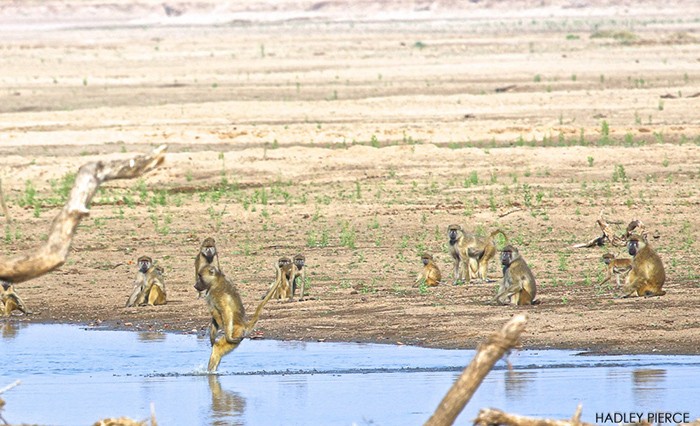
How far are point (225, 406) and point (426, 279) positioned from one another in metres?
4.62

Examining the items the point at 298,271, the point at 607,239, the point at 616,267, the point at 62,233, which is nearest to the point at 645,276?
the point at 616,267

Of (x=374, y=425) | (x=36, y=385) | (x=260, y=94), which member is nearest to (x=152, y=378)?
(x=36, y=385)

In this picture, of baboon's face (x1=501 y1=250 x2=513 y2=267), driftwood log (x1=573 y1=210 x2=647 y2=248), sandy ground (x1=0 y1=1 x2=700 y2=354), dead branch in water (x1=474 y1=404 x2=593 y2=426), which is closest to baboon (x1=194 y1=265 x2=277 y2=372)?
sandy ground (x1=0 y1=1 x2=700 y2=354)

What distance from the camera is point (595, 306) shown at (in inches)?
517

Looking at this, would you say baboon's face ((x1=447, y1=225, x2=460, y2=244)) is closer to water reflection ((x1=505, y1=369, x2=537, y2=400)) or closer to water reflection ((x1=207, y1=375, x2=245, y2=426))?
water reflection ((x1=505, y1=369, x2=537, y2=400))

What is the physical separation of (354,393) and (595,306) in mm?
3429

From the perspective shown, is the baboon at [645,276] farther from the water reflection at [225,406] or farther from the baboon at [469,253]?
the water reflection at [225,406]

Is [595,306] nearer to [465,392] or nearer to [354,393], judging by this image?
[354,393]

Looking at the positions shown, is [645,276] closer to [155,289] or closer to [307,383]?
[307,383]

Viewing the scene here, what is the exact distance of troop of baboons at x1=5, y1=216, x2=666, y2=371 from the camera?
11.6m

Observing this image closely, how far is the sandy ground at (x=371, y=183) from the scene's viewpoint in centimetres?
1364

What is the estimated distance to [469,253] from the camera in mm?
15039

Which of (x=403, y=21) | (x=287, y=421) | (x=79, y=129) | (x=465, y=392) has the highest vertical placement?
(x=403, y=21)

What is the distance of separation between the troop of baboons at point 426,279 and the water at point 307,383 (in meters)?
0.41
